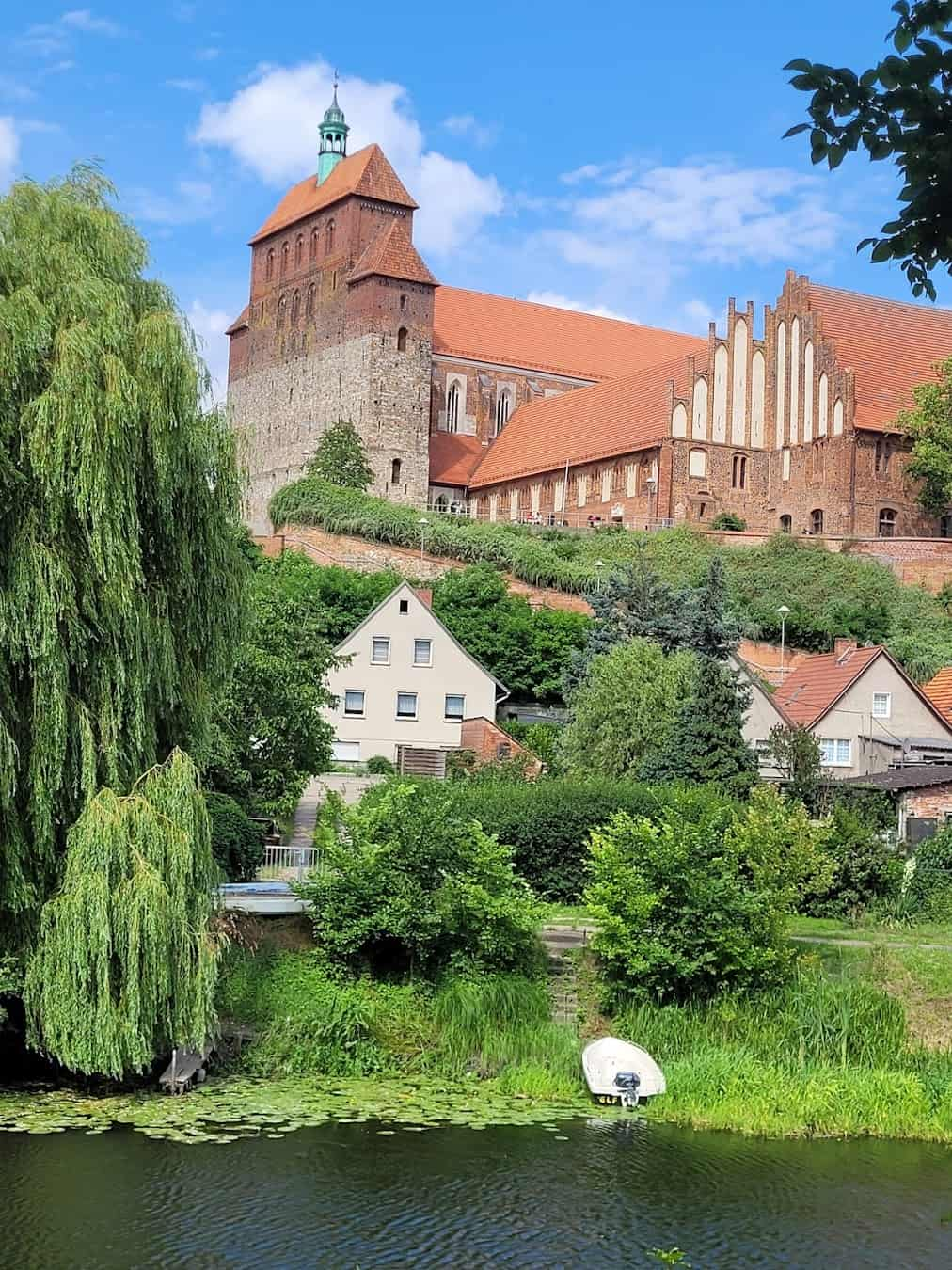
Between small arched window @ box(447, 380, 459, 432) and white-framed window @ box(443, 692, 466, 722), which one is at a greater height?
small arched window @ box(447, 380, 459, 432)

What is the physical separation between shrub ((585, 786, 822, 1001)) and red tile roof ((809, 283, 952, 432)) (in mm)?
45278

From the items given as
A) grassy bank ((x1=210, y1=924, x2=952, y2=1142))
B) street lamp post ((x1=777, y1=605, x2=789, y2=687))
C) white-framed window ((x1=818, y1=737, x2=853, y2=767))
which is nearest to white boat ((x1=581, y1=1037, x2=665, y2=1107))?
grassy bank ((x1=210, y1=924, x2=952, y2=1142))

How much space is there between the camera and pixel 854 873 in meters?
26.0

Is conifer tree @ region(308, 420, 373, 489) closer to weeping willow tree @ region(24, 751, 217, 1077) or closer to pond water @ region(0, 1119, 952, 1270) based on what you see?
weeping willow tree @ region(24, 751, 217, 1077)

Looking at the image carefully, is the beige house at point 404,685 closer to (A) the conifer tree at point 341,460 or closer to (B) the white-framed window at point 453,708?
(B) the white-framed window at point 453,708

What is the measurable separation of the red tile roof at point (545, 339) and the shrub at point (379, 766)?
41.5 meters

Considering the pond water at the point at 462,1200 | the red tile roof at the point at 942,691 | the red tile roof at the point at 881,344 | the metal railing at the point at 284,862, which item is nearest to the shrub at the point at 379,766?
the red tile roof at the point at 942,691

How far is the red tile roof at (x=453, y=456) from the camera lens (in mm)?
78250

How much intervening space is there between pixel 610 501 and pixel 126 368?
174 ft

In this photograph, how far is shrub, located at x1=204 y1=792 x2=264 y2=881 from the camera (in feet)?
77.7

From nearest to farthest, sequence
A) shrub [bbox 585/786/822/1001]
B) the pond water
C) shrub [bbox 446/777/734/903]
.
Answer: the pond water
shrub [bbox 585/786/822/1001]
shrub [bbox 446/777/734/903]

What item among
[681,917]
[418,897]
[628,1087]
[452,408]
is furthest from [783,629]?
[628,1087]

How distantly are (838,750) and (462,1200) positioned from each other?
27.9 meters

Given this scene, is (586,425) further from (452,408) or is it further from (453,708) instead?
(453,708)
